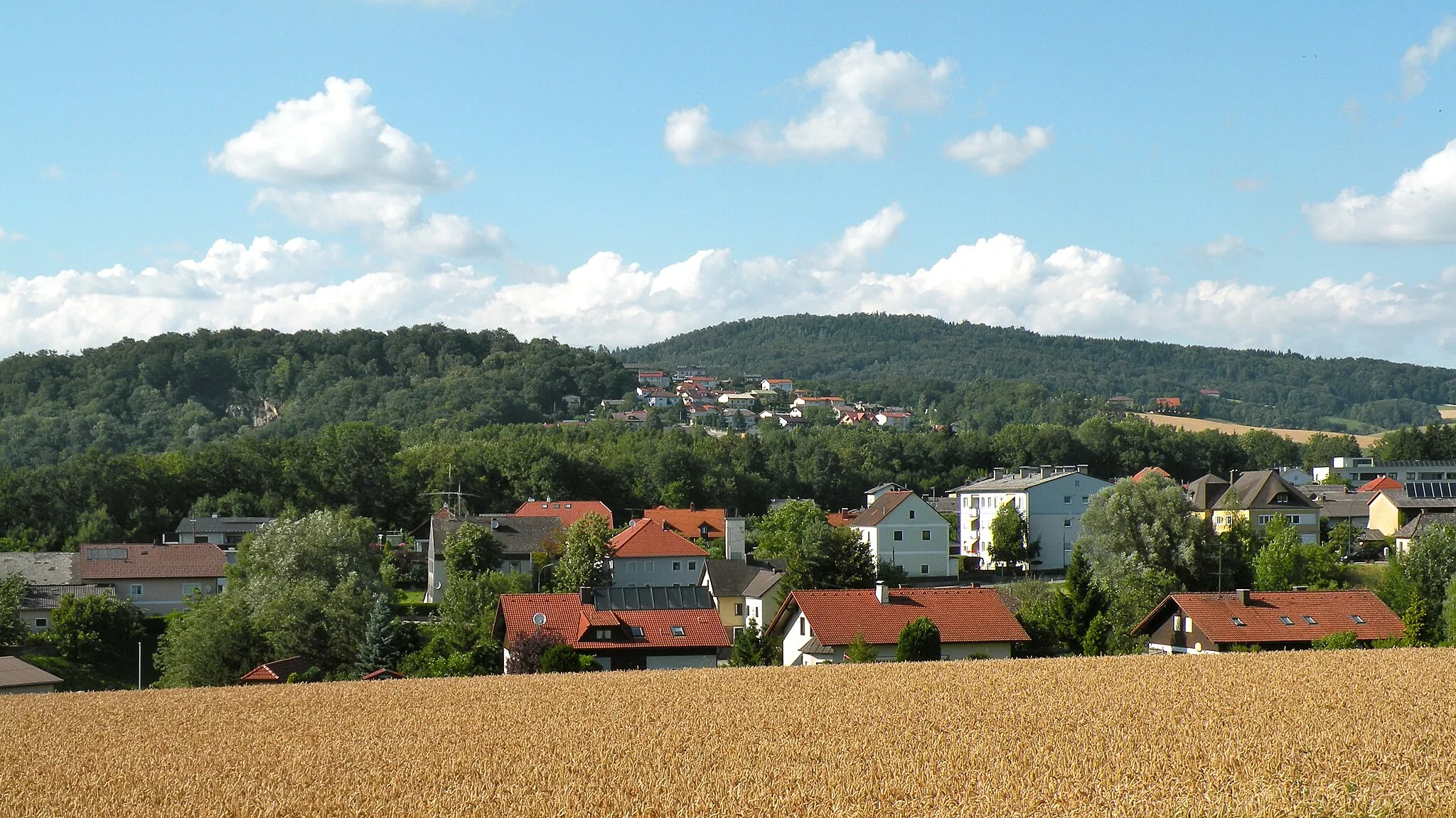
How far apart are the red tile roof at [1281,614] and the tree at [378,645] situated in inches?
935

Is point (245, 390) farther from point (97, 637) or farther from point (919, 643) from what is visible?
point (919, 643)

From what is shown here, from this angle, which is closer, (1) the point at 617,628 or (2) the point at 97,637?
(1) the point at 617,628

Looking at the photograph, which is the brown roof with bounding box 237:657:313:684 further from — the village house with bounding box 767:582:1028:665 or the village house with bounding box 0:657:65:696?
the village house with bounding box 767:582:1028:665

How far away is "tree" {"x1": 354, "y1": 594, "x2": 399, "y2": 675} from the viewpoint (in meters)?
43.7

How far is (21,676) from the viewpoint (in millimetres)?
40031

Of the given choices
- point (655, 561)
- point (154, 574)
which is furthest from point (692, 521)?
point (154, 574)

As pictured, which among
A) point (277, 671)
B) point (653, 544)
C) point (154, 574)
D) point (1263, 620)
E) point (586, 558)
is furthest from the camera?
point (653, 544)

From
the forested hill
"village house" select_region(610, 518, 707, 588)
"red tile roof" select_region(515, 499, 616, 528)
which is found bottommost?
"village house" select_region(610, 518, 707, 588)

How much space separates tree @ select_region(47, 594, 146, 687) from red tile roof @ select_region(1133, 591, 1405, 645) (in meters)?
39.0

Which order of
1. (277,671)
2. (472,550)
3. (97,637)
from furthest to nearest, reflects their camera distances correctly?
1. (472,550)
2. (97,637)
3. (277,671)

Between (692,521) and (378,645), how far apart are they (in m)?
47.1

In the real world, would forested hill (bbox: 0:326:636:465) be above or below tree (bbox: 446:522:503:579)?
above

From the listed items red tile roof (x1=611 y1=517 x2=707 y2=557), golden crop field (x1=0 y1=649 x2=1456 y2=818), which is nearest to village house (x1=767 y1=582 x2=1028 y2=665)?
golden crop field (x1=0 y1=649 x2=1456 y2=818)

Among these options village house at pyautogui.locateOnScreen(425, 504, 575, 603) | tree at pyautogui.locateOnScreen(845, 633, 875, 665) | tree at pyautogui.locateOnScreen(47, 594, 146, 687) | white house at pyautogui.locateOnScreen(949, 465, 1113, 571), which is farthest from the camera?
white house at pyautogui.locateOnScreen(949, 465, 1113, 571)
